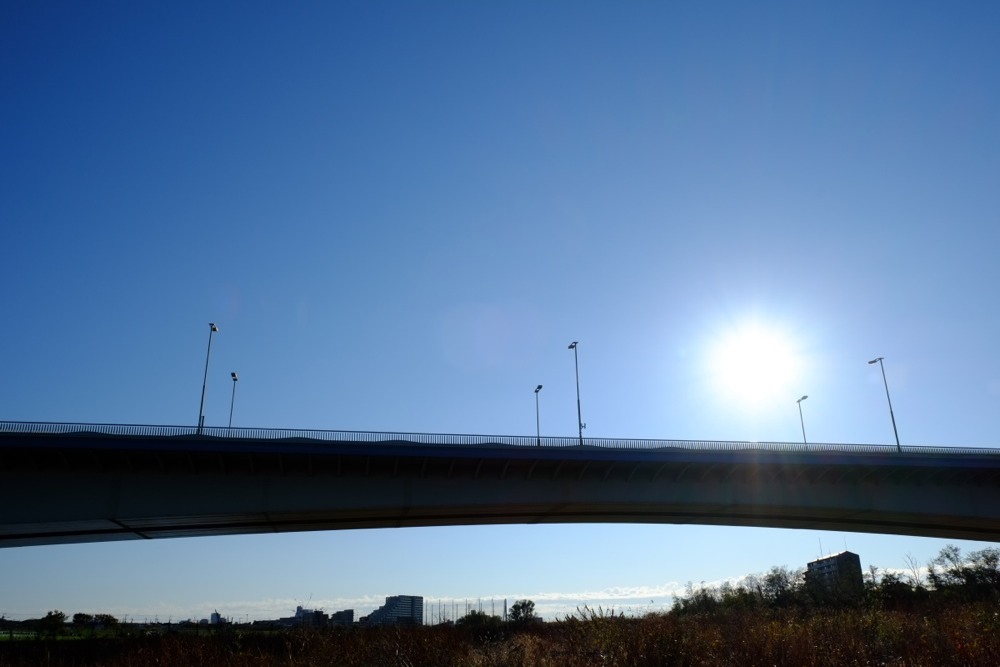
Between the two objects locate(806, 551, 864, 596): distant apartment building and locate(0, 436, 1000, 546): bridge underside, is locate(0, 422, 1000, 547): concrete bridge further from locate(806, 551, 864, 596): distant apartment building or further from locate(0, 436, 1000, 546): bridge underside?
locate(806, 551, 864, 596): distant apartment building

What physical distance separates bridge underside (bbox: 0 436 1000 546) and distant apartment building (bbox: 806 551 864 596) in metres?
6.96

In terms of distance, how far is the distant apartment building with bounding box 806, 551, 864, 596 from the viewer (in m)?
56.6

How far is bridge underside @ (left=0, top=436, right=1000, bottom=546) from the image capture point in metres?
35.1

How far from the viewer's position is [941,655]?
14.4 meters

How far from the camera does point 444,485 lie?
1604 inches

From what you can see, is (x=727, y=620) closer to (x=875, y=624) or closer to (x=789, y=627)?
(x=875, y=624)

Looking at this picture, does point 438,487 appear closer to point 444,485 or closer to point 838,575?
point 444,485

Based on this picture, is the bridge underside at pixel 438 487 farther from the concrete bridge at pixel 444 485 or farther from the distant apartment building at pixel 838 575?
the distant apartment building at pixel 838 575

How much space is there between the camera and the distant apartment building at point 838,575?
56562 millimetres

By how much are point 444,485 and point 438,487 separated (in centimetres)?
35

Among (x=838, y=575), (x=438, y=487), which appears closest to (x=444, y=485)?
(x=438, y=487)

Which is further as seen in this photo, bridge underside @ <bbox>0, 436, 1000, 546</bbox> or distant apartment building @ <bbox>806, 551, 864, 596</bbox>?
distant apartment building @ <bbox>806, 551, 864, 596</bbox>

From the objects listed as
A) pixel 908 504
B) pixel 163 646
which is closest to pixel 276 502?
pixel 163 646

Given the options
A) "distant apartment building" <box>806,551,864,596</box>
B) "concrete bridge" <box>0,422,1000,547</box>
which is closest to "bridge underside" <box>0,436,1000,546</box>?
"concrete bridge" <box>0,422,1000,547</box>
